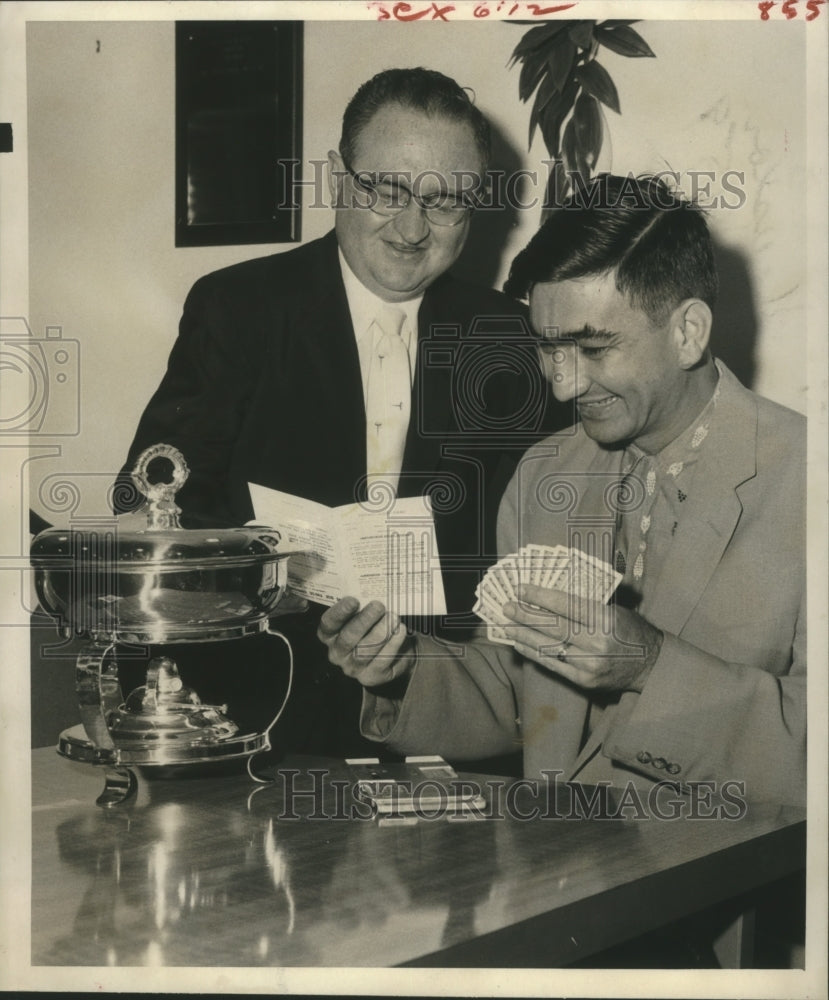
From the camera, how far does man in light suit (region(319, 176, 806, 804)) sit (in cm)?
204

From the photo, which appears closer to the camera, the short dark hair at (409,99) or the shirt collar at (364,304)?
the short dark hair at (409,99)

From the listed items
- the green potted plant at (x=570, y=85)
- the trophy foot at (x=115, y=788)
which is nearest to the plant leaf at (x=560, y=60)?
the green potted plant at (x=570, y=85)

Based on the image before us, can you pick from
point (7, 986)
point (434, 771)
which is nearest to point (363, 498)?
point (434, 771)

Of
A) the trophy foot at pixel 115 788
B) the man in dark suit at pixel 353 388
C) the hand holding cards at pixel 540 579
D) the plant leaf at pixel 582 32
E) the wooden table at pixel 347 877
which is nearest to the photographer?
the wooden table at pixel 347 877

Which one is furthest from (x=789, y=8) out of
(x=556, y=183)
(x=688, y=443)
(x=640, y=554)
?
(x=640, y=554)

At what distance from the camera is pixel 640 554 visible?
2.25m

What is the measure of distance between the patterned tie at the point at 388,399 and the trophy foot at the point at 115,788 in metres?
0.73

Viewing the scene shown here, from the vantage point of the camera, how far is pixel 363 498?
2246 mm

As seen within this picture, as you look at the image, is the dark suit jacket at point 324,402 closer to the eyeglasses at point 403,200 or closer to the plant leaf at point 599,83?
the eyeglasses at point 403,200

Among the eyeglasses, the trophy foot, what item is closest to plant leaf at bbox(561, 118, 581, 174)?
the eyeglasses

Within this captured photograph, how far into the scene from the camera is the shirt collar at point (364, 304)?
230 cm

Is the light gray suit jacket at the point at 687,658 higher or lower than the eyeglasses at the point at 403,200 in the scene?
lower

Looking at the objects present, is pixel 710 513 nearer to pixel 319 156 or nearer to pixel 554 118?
pixel 554 118

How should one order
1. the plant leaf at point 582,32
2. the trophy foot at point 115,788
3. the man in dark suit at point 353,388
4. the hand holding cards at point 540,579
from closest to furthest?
the trophy foot at point 115,788 < the hand holding cards at point 540,579 < the plant leaf at point 582,32 < the man in dark suit at point 353,388
